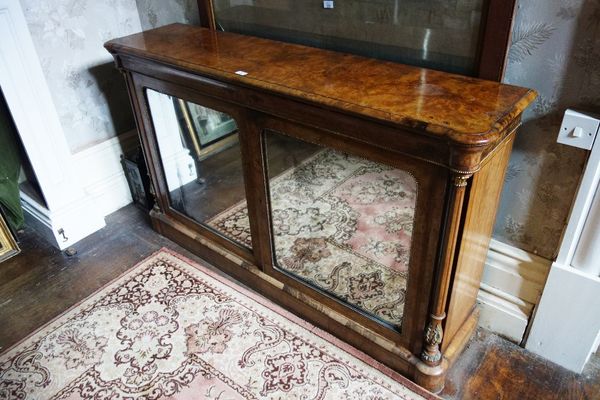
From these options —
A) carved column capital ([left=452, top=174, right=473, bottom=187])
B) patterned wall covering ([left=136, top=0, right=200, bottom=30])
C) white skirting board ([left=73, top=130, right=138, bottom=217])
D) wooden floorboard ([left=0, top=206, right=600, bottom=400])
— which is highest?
patterned wall covering ([left=136, top=0, right=200, bottom=30])

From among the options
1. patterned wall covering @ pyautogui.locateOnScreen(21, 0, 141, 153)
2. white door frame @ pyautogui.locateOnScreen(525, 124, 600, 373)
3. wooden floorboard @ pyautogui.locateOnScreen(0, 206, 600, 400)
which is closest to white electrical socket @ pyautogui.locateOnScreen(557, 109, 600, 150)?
white door frame @ pyautogui.locateOnScreen(525, 124, 600, 373)

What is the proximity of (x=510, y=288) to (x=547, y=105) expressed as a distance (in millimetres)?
608

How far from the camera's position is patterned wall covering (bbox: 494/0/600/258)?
3.67ft

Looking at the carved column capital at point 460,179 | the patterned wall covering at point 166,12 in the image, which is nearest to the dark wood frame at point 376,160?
the carved column capital at point 460,179

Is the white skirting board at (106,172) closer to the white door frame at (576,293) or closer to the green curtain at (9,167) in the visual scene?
the green curtain at (9,167)

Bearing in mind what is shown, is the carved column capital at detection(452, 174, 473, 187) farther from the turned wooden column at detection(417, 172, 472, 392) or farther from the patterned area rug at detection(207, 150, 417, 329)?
the patterned area rug at detection(207, 150, 417, 329)

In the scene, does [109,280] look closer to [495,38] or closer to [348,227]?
[348,227]

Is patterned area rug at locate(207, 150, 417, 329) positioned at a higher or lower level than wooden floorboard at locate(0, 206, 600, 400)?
higher

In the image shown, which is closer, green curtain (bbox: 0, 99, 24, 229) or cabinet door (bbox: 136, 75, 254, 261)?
cabinet door (bbox: 136, 75, 254, 261)

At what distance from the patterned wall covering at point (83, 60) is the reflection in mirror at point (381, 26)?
624 millimetres

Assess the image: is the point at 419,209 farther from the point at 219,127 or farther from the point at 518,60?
the point at 219,127

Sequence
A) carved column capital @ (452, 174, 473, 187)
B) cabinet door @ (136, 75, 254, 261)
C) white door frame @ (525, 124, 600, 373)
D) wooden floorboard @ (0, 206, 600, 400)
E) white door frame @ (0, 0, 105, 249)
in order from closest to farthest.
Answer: carved column capital @ (452, 174, 473, 187)
white door frame @ (525, 124, 600, 373)
wooden floorboard @ (0, 206, 600, 400)
cabinet door @ (136, 75, 254, 261)
white door frame @ (0, 0, 105, 249)

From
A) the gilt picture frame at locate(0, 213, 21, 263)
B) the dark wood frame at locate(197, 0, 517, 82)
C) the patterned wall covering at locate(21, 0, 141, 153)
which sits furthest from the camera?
the gilt picture frame at locate(0, 213, 21, 263)

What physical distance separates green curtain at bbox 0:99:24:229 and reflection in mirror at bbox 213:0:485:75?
1049 millimetres
